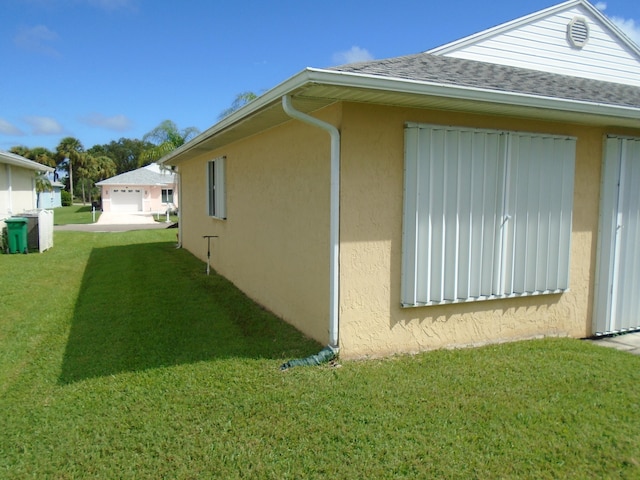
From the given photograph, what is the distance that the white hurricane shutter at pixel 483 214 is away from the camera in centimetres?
493

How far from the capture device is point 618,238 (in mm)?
5992

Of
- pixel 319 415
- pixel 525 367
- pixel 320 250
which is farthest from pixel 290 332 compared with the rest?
pixel 525 367

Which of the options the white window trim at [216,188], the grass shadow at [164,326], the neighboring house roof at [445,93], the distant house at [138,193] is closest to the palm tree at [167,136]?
the distant house at [138,193]

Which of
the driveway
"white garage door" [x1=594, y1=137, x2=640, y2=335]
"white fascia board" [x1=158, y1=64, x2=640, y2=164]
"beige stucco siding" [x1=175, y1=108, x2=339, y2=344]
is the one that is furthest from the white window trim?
the driveway

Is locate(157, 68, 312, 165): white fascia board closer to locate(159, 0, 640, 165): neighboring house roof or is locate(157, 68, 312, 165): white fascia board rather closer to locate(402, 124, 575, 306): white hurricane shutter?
locate(159, 0, 640, 165): neighboring house roof

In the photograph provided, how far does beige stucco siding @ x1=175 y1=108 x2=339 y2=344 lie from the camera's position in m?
5.18

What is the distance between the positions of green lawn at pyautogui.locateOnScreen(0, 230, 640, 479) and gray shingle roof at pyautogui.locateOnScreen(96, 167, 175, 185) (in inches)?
1362

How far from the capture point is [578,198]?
5.79 m

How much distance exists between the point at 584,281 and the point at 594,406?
2.43m

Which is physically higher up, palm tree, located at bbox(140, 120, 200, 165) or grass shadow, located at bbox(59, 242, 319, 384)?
palm tree, located at bbox(140, 120, 200, 165)

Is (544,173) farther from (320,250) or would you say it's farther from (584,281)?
(320,250)

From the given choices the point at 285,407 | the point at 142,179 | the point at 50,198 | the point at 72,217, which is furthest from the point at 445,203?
the point at 50,198

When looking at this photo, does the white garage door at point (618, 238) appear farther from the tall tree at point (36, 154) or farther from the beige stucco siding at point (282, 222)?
the tall tree at point (36, 154)

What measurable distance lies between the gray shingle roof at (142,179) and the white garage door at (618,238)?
117ft
